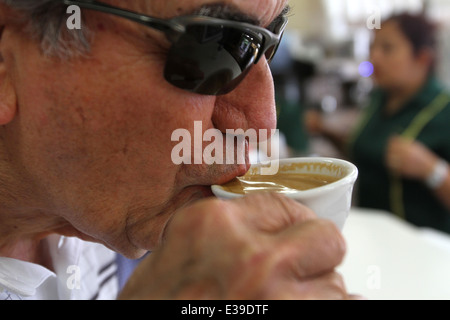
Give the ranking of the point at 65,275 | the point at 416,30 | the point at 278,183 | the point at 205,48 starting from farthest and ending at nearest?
the point at 416,30
the point at 65,275
the point at 278,183
the point at 205,48

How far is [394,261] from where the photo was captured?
1643 mm

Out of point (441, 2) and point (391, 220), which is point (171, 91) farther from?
point (441, 2)

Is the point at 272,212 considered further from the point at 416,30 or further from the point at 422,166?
the point at 416,30

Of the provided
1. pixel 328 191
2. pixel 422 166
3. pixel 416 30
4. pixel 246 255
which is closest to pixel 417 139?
pixel 422 166

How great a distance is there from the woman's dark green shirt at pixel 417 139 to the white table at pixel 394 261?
0.39 meters

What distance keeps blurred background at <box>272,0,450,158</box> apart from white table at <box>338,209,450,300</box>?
161 centimetres

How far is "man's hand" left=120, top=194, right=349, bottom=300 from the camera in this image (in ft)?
1.51

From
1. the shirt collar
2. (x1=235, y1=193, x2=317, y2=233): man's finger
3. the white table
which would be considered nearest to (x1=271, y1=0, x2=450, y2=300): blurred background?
the white table

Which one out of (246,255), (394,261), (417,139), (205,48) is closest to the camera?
(246,255)

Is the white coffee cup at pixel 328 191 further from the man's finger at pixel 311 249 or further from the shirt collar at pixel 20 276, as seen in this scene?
the shirt collar at pixel 20 276

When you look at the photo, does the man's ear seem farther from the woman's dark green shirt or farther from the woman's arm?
the woman's dark green shirt

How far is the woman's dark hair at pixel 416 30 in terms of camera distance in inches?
101

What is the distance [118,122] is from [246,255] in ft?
1.03

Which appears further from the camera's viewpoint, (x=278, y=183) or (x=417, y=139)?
(x=417, y=139)
